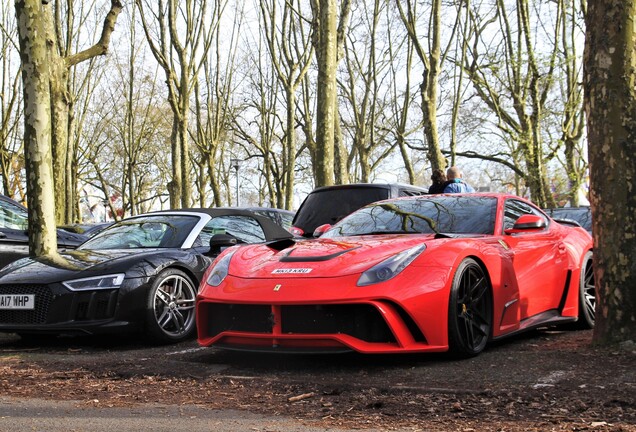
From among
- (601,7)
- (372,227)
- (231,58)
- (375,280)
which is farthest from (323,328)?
(231,58)

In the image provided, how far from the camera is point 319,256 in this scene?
562cm

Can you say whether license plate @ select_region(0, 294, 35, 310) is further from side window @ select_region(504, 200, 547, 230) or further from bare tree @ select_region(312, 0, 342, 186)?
bare tree @ select_region(312, 0, 342, 186)

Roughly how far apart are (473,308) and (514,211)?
5.15ft

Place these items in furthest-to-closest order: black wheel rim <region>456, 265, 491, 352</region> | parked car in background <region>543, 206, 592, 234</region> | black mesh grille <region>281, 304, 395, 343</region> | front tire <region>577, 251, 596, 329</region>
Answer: parked car in background <region>543, 206, 592, 234</region>, front tire <region>577, 251, 596, 329</region>, black wheel rim <region>456, 265, 491, 352</region>, black mesh grille <region>281, 304, 395, 343</region>

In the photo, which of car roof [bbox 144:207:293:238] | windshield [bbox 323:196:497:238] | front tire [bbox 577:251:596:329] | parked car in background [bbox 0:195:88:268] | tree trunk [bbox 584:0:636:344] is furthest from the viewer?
parked car in background [bbox 0:195:88:268]

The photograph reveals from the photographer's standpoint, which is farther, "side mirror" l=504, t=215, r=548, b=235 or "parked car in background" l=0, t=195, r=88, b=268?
"parked car in background" l=0, t=195, r=88, b=268

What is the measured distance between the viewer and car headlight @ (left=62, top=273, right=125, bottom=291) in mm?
6852

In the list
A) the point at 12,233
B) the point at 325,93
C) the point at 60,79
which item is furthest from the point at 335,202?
the point at 60,79

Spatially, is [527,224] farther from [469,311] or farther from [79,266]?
[79,266]

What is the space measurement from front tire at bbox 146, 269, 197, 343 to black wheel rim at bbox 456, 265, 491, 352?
9.41 feet

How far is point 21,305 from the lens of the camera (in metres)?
6.98

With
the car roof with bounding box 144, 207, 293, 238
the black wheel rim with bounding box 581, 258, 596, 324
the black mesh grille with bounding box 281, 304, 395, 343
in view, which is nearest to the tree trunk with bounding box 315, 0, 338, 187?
the car roof with bounding box 144, 207, 293, 238

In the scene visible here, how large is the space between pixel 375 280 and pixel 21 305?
3550 mm

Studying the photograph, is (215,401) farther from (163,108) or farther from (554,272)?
(163,108)
